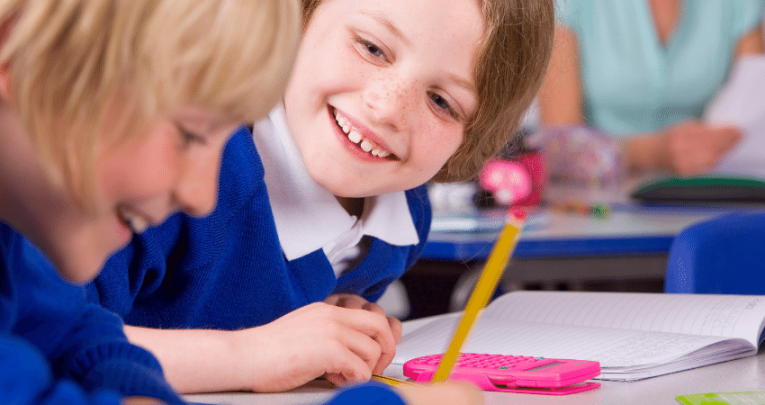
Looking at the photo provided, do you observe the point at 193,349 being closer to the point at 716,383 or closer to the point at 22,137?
the point at 22,137

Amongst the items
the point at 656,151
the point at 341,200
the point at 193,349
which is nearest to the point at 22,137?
the point at 193,349

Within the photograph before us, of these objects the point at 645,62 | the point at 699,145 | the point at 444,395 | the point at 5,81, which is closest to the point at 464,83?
the point at 444,395

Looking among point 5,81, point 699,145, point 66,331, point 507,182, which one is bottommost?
point 66,331

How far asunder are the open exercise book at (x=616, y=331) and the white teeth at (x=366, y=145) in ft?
0.68

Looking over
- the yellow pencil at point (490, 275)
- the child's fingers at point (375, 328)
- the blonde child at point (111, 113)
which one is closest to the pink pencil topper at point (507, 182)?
the child's fingers at point (375, 328)

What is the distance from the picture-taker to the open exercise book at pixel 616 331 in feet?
2.24

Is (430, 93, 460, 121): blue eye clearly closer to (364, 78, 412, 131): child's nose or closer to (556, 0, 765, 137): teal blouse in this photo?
(364, 78, 412, 131): child's nose

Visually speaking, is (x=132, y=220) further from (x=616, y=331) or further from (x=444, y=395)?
(x=616, y=331)

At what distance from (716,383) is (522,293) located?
1.16 feet

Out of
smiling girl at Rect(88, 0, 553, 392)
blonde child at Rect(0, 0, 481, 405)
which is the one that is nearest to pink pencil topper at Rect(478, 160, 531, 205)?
smiling girl at Rect(88, 0, 553, 392)

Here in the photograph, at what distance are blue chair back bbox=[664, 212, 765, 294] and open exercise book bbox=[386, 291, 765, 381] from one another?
18 centimetres

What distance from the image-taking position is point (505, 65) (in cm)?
84

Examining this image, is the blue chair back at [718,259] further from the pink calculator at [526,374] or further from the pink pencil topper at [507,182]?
the pink pencil topper at [507,182]

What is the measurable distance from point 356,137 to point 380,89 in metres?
0.06
